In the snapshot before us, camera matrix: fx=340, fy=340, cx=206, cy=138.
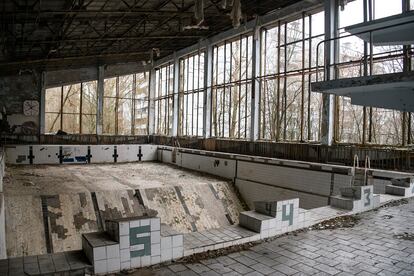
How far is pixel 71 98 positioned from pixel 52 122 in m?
1.67

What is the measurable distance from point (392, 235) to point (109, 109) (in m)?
17.6

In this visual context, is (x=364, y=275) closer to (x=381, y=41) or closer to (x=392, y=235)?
(x=392, y=235)

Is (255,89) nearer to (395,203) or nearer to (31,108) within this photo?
(395,203)

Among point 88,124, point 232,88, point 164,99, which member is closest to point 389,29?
point 232,88

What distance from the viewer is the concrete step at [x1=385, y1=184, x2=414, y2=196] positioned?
7.15 metres

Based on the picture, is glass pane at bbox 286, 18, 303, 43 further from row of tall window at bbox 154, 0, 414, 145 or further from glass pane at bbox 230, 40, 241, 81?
glass pane at bbox 230, 40, 241, 81

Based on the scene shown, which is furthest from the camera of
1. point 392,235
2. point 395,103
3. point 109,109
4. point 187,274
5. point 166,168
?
point 109,109

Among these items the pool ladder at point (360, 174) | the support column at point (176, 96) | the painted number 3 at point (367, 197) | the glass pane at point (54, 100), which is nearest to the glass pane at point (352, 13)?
the pool ladder at point (360, 174)

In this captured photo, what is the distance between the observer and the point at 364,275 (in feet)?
11.6

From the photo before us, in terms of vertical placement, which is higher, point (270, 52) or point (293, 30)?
point (293, 30)

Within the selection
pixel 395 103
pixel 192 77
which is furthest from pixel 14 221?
pixel 192 77

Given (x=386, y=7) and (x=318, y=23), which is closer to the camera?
(x=386, y=7)

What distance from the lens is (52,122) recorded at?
1859 centimetres

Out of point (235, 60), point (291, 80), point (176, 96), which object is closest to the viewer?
point (291, 80)
